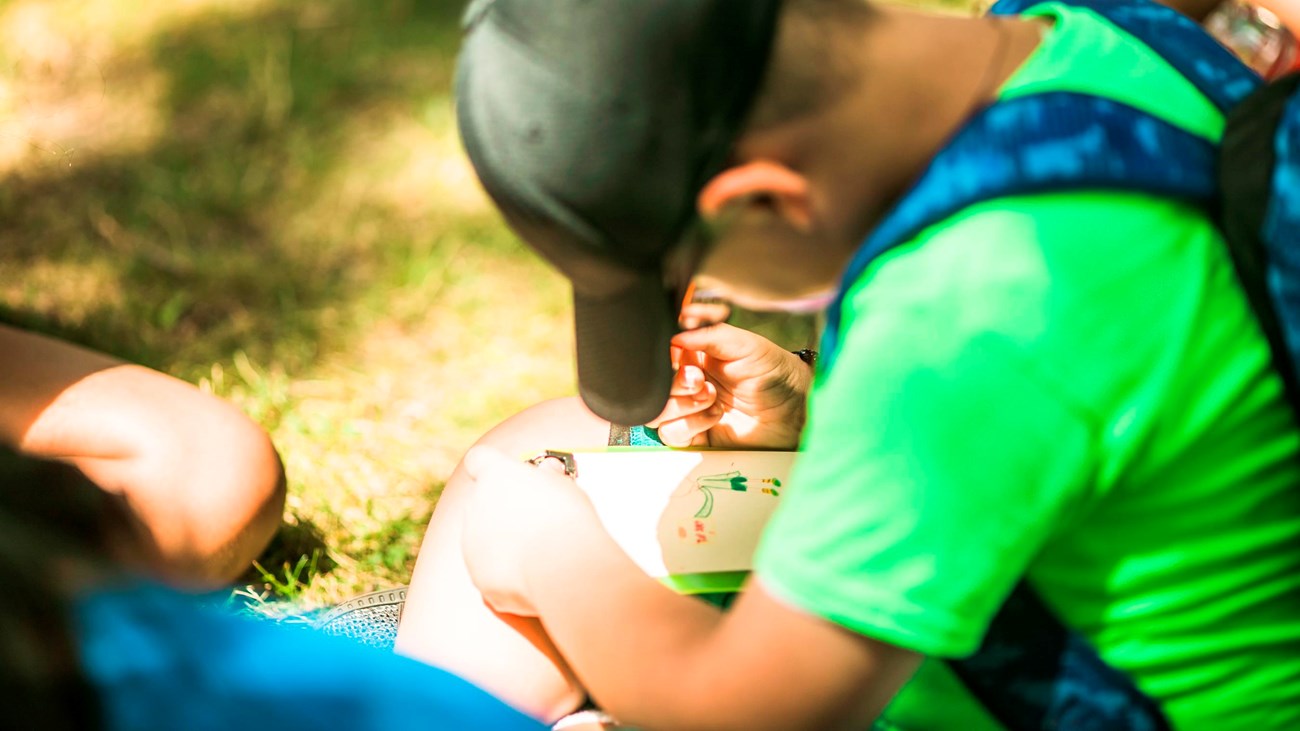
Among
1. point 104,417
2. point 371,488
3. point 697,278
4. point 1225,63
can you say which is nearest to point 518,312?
point 371,488

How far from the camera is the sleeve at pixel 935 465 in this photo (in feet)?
2.32

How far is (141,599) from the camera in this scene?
2.13 ft

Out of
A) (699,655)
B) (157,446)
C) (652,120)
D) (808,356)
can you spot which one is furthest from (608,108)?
(157,446)

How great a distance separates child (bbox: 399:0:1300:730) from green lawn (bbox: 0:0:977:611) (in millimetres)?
820

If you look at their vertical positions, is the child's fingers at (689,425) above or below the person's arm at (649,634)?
below

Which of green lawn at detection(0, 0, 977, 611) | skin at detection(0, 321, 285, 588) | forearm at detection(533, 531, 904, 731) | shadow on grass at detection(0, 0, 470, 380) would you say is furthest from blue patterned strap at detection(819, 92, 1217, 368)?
shadow on grass at detection(0, 0, 470, 380)

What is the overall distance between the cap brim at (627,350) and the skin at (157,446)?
0.53 meters

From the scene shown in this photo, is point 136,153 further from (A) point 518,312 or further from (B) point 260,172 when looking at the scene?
(A) point 518,312

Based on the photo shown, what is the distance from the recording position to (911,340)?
72 centimetres

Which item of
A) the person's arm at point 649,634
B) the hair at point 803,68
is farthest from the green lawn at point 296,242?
the hair at point 803,68

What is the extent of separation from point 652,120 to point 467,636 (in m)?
0.55

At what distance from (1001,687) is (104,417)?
3.13 feet

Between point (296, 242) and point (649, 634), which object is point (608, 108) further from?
point (296, 242)

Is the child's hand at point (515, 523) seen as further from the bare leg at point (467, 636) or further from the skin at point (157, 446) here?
the skin at point (157, 446)
